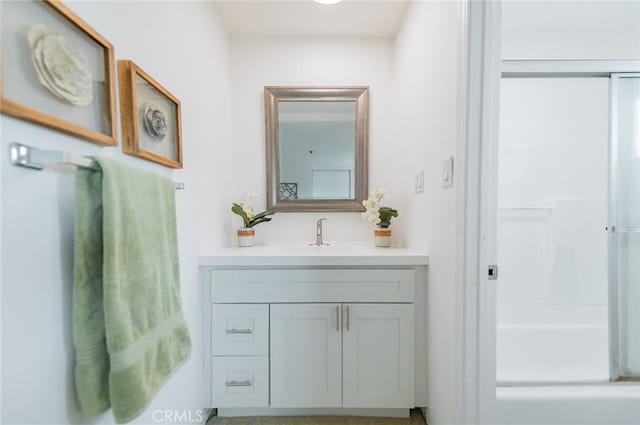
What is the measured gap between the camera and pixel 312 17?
5.54ft

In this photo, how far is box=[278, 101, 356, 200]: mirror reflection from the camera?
6.15 ft

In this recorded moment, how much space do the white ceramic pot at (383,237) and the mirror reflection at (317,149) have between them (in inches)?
13.1

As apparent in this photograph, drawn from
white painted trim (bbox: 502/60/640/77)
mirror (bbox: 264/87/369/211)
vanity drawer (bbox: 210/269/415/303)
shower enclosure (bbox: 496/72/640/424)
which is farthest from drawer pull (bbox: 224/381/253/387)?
white painted trim (bbox: 502/60/640/77)

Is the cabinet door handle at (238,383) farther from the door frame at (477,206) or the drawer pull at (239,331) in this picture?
the door frame at (477,206)

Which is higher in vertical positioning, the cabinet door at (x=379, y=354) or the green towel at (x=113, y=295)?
the green towel at (x=113, y=295)

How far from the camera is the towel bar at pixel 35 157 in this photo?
500 millimetres

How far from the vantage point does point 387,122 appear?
1.89 metres

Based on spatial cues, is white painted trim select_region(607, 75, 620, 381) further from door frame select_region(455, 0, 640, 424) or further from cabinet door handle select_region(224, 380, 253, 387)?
cabinet door handle select_region(224, 380, 253, 387)

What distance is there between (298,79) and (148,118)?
3.92ft

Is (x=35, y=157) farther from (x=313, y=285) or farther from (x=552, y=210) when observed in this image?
(x=552, y=210)

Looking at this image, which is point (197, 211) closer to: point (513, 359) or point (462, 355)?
point (462, 355)

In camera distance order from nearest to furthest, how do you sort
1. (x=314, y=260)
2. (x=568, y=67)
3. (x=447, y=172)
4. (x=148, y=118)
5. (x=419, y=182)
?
(x=148, y=118) → (x=447, y=172) → (x=314, y=260) → (x=419, y=182) → (x=568, y=67)

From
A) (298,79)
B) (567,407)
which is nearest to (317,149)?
(298,79)

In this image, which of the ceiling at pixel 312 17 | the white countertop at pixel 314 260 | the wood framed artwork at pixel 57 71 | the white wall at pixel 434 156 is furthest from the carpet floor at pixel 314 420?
the ceiling at pixel 312 17
